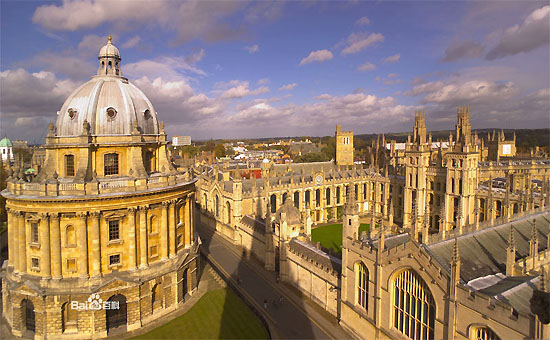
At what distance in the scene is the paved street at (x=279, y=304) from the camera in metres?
25.6

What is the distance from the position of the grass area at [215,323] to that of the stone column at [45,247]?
8514 mm

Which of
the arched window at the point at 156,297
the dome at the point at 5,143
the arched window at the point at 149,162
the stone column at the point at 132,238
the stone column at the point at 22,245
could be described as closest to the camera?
the stone column at the point at 22,245

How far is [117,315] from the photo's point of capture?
2692 cm

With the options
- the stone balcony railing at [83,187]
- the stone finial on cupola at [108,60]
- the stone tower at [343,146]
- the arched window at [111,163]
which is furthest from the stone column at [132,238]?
the stone tower at [343,146]

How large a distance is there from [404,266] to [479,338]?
4.85 metres

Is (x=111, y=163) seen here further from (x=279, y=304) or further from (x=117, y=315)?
(x=279, y=304)

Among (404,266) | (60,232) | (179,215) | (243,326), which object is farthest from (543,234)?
(60,232)

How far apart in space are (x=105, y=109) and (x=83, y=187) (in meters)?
7.43

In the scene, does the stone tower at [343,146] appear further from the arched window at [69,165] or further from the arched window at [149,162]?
the arched window at [69,165]

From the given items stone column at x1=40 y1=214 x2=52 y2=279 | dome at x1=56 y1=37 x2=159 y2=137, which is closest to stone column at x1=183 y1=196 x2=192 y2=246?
dome at x1=56 y1=37 x2=159 y2=137

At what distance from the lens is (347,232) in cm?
2456

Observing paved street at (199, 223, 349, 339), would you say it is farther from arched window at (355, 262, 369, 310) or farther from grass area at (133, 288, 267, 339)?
arched window at (355, 262, 369, 310)

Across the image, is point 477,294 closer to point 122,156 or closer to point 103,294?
point 103,294

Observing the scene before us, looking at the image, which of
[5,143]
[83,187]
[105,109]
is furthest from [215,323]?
[5,143]
